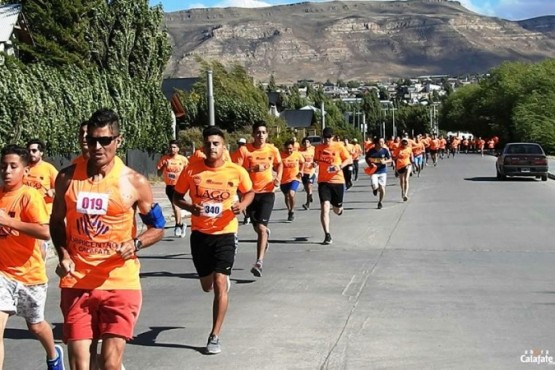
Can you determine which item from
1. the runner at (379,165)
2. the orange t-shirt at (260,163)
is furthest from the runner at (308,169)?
the orange t-shirt at (260,163)

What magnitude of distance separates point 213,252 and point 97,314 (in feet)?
8.78

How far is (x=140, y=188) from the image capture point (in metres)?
5.56

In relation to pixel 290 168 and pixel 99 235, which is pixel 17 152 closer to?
pixel 99 235

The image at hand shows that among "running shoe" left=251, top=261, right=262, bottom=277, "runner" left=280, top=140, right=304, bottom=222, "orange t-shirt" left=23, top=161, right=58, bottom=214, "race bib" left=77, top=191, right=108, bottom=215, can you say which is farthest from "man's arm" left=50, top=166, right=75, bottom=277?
"runner" left=280, top=140, right=304, bottom=222

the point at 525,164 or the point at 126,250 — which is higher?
the point at 126,250

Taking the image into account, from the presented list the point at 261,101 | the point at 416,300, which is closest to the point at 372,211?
the point at 416,300

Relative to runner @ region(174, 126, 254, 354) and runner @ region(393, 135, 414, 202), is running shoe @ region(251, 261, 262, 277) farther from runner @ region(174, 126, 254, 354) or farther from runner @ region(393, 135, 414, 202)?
runner @ region(393, 135, 414, 202)

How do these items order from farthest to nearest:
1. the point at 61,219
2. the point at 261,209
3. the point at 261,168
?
the point at 261,168
the point at 261,209
the point at 61,219

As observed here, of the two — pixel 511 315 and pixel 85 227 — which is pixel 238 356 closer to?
→ pixel 85 227

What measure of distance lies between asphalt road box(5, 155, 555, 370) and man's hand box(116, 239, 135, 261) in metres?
1.86

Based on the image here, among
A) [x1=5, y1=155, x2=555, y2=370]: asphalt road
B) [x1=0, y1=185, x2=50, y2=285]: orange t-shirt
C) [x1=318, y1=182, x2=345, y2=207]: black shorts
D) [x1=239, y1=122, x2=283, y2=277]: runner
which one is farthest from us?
[x1=318, y1=182, x2=345, y2=207]: black shorts

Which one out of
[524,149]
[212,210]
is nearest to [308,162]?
[524,149]

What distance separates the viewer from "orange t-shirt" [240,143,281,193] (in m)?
12.7

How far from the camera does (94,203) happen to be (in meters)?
5.42
